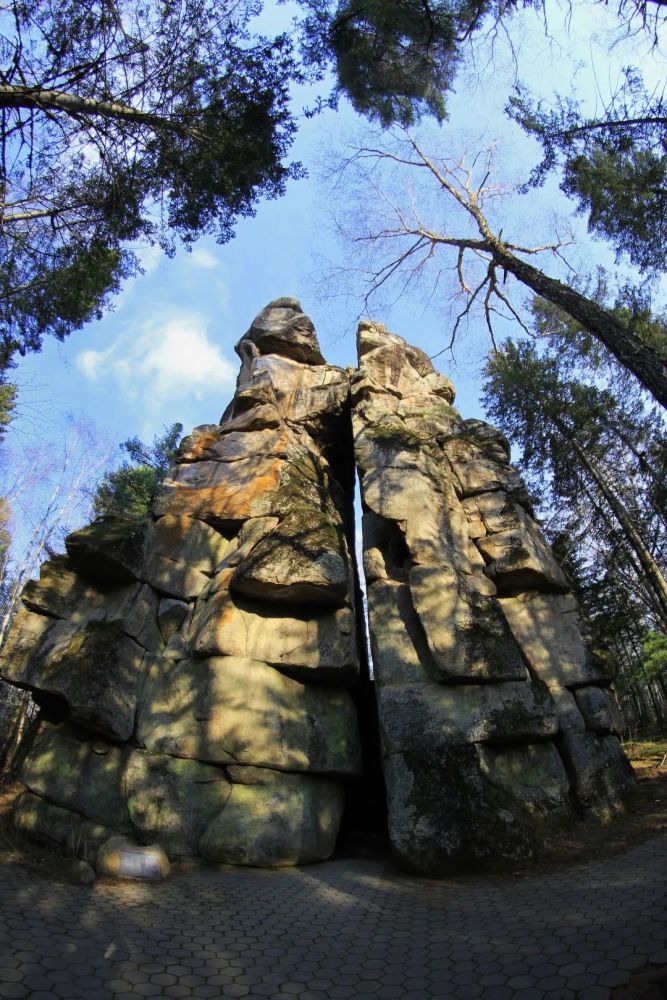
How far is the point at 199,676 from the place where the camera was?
875 cm

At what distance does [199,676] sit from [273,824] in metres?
Answer: 2.30

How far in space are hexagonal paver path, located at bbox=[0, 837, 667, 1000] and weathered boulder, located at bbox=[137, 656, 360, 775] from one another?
1.61m

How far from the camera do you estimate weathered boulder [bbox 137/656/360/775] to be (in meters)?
8.12

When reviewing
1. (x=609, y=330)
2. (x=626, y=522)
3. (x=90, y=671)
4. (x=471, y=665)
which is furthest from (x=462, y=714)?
(x=626, y=522)

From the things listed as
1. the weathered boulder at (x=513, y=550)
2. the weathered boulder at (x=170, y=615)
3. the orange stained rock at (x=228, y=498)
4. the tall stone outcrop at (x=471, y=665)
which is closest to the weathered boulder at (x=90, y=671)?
the weathered boulder at (x=170, y=615)

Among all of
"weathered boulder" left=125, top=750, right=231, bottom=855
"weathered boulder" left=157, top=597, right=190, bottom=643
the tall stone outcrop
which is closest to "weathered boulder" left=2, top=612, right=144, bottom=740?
"weathered boulder" left=157, top=597, right=190, bottom=643

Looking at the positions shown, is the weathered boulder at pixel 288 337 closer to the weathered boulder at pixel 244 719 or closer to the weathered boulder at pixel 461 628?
the weathered boulder at pixel 461 628

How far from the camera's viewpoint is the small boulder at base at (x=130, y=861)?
6594mm

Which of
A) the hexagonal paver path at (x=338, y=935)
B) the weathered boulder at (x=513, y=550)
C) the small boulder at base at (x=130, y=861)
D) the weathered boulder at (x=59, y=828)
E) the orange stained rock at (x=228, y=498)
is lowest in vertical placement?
the hexagonal paver path at (x=338, y=935)

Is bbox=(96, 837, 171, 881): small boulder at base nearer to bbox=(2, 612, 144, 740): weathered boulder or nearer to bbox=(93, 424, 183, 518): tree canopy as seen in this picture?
bbox=(2, 612, 144, 740): weathered boulder

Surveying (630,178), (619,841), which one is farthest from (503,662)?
(630,178)

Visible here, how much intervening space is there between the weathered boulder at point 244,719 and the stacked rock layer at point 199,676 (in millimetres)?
20

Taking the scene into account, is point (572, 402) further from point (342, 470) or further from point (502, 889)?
point (502, 889)

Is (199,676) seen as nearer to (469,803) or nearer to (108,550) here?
(108,550)
